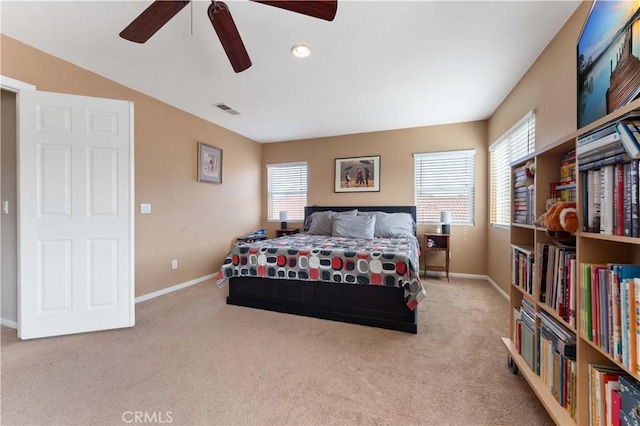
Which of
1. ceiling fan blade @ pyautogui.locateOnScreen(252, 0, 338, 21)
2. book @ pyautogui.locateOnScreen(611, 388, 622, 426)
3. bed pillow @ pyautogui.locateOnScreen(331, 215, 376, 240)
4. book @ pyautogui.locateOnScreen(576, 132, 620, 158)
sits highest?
ceiling fan blade @ pyautogui.locateOnScreen(252, 0, 338, 21)

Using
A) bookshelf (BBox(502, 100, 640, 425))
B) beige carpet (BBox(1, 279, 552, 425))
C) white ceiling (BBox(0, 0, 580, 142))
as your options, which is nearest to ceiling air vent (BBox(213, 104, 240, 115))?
white ceiling (BBox(0, 0, 580, 142))

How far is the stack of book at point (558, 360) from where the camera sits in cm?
116

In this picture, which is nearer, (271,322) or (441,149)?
(271,322)

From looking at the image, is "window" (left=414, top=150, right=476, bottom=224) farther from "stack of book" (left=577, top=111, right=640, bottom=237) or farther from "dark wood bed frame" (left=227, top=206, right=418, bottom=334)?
"stack of book" (left=577, top=111, right=640, bottom=237)

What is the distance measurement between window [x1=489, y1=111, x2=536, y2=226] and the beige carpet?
1.53 meters

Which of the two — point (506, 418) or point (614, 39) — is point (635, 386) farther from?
point (614, 39)

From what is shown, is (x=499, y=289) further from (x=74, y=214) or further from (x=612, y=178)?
(x=74, y=214)

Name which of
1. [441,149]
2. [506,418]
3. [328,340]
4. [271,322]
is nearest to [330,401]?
[328,340]

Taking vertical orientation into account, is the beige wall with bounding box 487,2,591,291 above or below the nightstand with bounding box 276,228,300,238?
above

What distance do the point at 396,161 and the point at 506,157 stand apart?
1.57 meters

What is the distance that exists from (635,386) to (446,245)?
3.13 metres

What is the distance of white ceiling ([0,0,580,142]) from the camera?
1.79 m

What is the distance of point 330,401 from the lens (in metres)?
1.44

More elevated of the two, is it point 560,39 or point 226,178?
point 560,39
